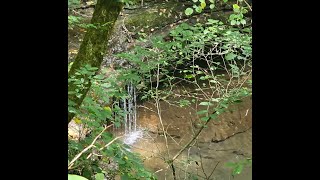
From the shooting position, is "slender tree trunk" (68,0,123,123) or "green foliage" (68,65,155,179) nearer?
"green foliage" (68,65,155,179)

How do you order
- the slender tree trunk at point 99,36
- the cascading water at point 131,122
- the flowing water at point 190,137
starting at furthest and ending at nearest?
the cascading water at point 131,122 → the flowing water at point 190,137 → the slender tree trunk at point 99,36

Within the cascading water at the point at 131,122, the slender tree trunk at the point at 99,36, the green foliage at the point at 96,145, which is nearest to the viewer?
the green foliage at the point at 96,145

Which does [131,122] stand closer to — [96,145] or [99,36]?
[99,36]

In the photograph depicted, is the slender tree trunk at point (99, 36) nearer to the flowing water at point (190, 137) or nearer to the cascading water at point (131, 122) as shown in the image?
the flowing water at point (190, 137)

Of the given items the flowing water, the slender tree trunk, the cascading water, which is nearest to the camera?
the slender tree trunk

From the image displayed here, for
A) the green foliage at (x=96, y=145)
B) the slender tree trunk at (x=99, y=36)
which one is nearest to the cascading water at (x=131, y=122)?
the slender tree trunk at (x=99, y=36)

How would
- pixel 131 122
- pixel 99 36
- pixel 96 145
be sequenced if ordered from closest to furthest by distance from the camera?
pixel 96 145 → pixel 99 36 → pixel 131 122

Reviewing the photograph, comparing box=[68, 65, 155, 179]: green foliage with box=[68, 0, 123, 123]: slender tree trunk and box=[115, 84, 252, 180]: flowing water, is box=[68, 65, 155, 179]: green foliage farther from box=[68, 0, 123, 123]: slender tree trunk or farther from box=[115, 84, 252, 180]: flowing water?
box=[115, 84, 252, 180]: flowing water

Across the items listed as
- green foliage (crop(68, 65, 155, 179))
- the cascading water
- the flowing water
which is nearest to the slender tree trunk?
green foliage (crop(68, 65, 155, 179))

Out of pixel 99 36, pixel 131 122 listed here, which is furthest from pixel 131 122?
pixel 99 36

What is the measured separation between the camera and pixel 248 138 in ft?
22.0
